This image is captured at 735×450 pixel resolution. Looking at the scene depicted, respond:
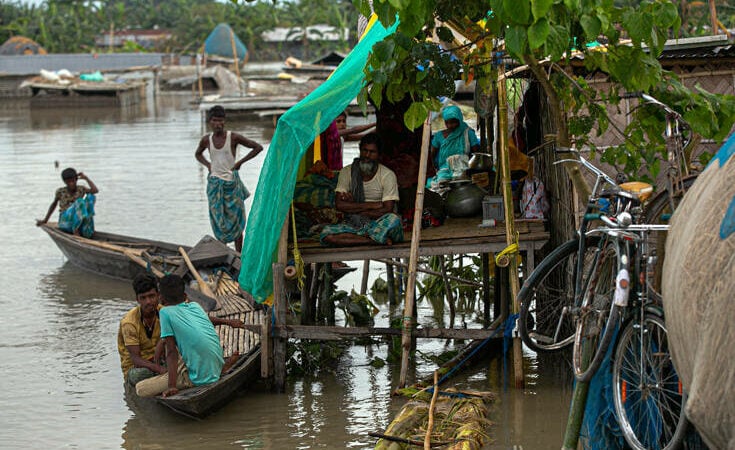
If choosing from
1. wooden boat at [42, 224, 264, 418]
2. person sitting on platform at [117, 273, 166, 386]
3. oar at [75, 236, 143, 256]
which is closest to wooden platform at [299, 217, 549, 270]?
wooden boat at [42, 224, 264, 418]

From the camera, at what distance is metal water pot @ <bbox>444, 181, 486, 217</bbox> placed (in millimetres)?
7391

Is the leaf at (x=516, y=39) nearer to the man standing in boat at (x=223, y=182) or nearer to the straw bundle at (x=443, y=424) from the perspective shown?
the straw bundle at (x=443, y=424)

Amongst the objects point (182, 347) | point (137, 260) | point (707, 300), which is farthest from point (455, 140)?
point (707, 300)

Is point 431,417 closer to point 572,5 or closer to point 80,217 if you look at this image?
point 572,5

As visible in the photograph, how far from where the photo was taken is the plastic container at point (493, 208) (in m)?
6.91

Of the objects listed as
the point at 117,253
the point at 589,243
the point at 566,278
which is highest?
the point at 589,243

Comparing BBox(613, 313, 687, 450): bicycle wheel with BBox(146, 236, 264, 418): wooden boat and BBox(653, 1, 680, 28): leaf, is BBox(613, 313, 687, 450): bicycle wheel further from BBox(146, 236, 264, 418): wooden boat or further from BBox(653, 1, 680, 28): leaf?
BBox(146, 236, 264, 418): wooden boat

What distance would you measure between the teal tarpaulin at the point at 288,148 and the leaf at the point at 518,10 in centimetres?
215

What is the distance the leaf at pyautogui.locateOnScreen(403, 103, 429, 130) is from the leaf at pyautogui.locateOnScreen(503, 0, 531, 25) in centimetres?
116

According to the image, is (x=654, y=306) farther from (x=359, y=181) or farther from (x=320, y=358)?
(x=320, y=358)

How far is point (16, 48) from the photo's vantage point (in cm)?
4672

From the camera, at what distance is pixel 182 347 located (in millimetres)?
6113

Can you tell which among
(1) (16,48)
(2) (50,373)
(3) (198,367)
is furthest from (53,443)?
(1) (16,48)

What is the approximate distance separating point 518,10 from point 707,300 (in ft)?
5.40
